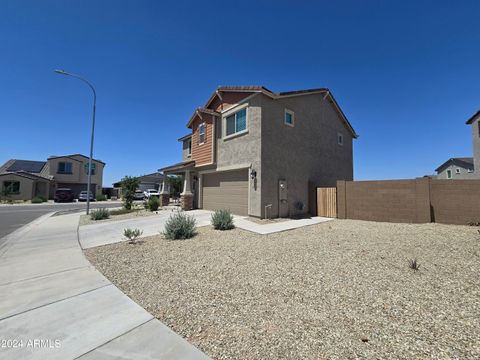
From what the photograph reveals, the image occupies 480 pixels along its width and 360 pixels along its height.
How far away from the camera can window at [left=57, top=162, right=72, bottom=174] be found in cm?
3803

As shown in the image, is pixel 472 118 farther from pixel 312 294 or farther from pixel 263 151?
pixel 312 294

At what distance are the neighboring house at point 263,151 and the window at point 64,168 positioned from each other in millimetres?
33646

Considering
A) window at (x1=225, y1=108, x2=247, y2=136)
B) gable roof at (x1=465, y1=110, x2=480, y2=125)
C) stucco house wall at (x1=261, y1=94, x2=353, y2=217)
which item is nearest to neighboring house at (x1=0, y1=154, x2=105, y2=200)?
window at (x1=225, y1=108, x2=247, y2=136)

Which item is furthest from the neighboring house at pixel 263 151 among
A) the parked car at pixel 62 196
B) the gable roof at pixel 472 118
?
the parked car at pixel 62 196

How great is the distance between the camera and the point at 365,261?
5.32 m

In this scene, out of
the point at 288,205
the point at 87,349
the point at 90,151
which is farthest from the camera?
the point at 90,151

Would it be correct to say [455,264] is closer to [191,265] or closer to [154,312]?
[191,265]

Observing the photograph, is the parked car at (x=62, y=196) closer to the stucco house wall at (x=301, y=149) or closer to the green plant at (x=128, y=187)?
the green plant at (x=128, y=187)

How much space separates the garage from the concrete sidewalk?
861 centimetres

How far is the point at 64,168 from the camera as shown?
126ft

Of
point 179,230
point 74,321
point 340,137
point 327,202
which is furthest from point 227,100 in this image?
point 74,321

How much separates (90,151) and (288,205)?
14649 mm

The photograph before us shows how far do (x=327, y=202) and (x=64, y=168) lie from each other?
44.7 meters

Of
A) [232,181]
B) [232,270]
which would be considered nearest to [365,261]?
[232,270]
